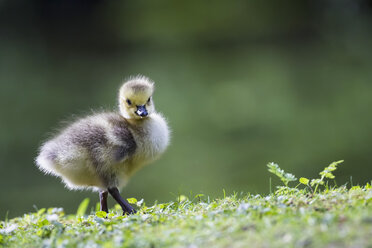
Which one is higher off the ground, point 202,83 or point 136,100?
point 202,83

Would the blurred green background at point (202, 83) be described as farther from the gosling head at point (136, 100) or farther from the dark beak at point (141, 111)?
the dark beak at point (141, 111)

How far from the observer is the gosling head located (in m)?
4.09

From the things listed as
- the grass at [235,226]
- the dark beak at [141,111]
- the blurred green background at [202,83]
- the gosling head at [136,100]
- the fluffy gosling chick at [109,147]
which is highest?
the blurred green background at [202,83]

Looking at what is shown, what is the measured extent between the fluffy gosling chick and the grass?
0.35 m

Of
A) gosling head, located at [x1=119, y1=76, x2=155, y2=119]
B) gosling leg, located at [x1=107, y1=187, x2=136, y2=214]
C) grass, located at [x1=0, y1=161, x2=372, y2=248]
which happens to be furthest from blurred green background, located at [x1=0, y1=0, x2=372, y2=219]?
grass, located at [x1=0, y1=161, x2=372, y2=248]

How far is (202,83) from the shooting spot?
1025cm

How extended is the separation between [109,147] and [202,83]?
656cm

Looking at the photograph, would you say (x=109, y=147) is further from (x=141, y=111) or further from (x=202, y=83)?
(x=202, y=83)

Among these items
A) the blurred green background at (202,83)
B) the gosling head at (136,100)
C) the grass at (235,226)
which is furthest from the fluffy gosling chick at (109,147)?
the blurred green background at (202,83)

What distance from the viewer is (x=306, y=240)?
2303 mm

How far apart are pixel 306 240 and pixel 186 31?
1099 cm

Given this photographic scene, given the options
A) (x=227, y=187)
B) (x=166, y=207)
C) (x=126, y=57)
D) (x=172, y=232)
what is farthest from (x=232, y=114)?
(x=172, y=232)

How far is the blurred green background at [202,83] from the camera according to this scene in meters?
7.56

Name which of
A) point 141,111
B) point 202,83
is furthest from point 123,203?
point 202,83
